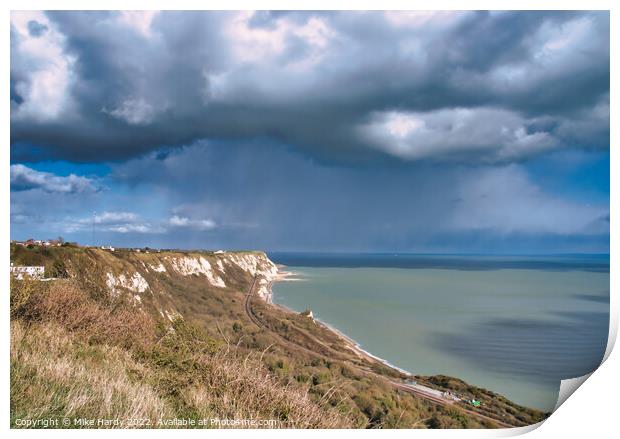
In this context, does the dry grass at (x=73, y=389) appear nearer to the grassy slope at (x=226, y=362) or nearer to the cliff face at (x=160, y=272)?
the grassy slope at (x=226, y=362)

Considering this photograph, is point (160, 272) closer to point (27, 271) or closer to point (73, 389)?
point (27, 271)

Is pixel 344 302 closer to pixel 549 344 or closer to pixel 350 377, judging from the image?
pixel 350 377

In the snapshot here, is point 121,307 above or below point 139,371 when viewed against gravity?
above

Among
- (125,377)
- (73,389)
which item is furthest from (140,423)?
(73,389)

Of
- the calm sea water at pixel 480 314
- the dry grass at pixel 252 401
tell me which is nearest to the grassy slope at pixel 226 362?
the dry grass at pixel 252 401

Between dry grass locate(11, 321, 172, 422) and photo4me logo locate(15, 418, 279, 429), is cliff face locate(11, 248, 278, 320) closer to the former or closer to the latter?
dry grass locate(11, 321, 172, 422)
